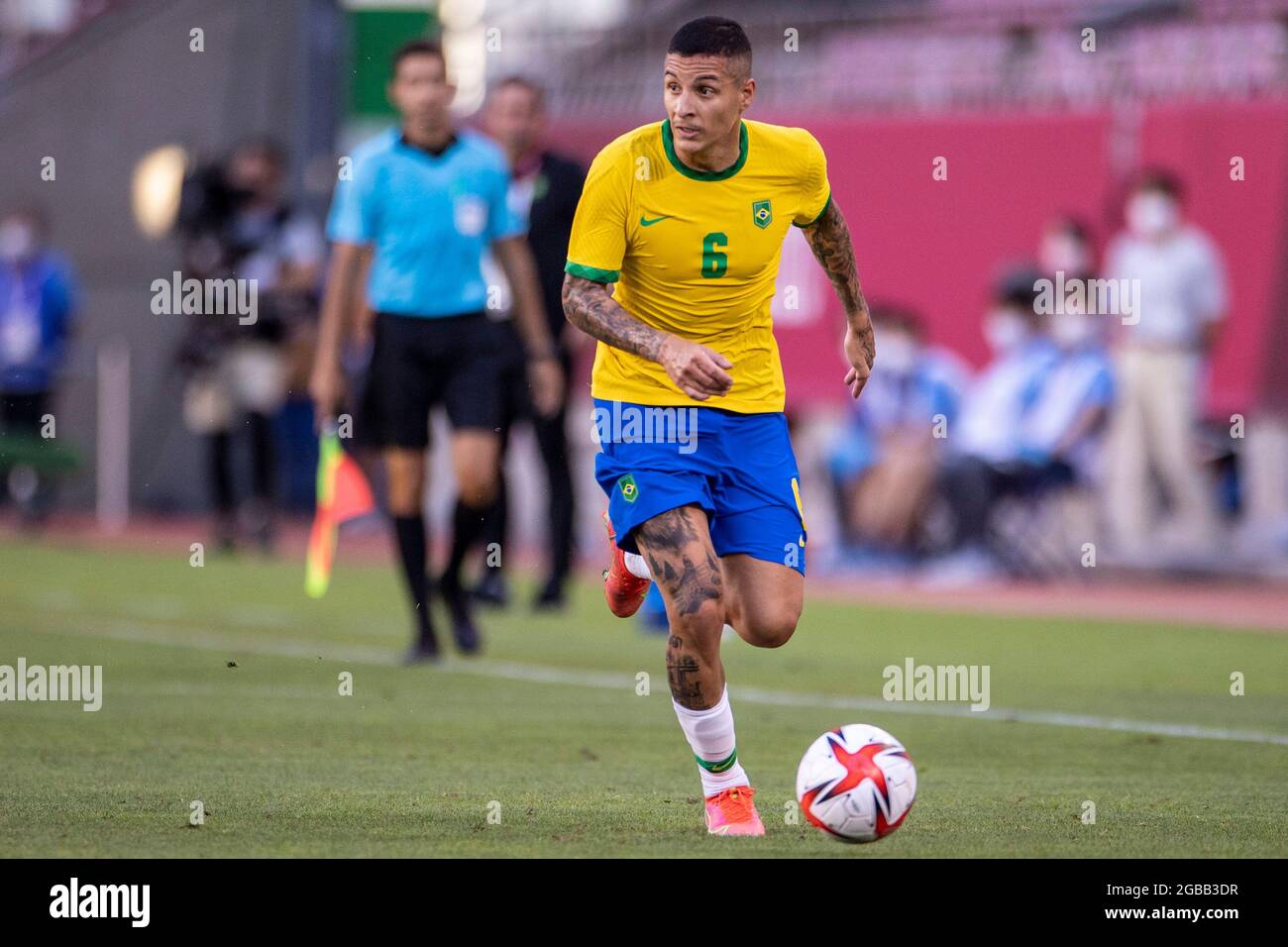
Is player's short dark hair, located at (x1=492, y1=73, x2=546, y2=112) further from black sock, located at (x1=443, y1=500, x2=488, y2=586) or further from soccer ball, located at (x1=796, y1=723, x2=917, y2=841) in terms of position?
soccer ball, located at (x1=796, y1=723, x2=917, y2=841)

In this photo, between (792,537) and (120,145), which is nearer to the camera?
(792,537)

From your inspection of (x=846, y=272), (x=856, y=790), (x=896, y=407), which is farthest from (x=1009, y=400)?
(x=856, y=790)

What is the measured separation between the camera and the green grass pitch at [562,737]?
663cm

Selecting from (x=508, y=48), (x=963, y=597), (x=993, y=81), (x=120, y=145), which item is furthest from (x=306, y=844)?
(x=120, y=145)

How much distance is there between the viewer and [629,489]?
279 inches

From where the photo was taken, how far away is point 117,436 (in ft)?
78.0

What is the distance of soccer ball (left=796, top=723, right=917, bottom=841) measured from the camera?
6504mm

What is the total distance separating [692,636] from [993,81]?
1322 cm

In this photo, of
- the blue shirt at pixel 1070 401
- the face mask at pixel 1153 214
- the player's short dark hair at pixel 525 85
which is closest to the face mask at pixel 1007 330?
the blue shirt at pixel 1070 401

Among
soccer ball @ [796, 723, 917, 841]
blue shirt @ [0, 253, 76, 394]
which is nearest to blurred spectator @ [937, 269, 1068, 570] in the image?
blue shirt @ [0, 253, 76, 394]

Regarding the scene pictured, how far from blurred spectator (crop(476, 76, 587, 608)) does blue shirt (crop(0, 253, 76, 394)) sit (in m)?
8.11

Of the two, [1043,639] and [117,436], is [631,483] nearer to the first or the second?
[1043,639]

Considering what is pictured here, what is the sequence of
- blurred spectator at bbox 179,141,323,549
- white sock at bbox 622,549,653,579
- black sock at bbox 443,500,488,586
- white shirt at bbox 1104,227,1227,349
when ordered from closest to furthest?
white sock at bbox 622,549,653,579 → black sock at bbox 443,500,488,586 → white shirt at bbox 1104,227,1227,349 → blurred spectator at bbox 179,141,323,549

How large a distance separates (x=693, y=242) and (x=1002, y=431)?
1028 cm
